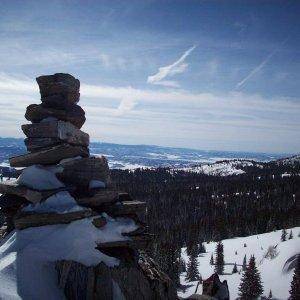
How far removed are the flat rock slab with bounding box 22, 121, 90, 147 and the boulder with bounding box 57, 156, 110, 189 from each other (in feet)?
6.06

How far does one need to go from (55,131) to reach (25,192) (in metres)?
4.34

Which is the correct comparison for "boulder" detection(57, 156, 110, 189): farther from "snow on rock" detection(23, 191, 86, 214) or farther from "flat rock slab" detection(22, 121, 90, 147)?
"flat rock slab" detection(22, 121, 90, 147)

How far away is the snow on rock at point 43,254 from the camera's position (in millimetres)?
A: 17016

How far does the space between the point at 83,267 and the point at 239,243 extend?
473 ft

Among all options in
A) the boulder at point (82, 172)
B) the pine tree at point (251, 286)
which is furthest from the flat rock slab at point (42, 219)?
the pine tree at point (251, 286)

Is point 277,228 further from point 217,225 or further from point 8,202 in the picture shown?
point 8,202

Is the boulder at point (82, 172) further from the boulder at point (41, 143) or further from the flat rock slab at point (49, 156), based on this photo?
the boulder at point (41, 143)

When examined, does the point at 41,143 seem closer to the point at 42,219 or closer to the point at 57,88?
the point at 57,88

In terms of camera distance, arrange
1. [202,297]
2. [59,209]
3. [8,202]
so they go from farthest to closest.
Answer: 1. [202,297]
2. [8,202]
3. [59,209]

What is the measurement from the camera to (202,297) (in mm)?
31891

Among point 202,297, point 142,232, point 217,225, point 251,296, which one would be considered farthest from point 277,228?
point 142,232

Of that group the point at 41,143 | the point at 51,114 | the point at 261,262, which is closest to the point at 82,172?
the point at 41,143

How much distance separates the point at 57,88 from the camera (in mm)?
24094

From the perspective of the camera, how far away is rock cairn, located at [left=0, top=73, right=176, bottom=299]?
62.8ft
